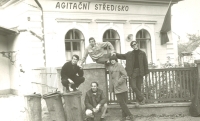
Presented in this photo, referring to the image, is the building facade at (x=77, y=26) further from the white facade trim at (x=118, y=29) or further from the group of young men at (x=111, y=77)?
the group of young men at (x=111, y=77)

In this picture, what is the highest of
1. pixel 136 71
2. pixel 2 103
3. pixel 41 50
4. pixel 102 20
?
pixel 102 20

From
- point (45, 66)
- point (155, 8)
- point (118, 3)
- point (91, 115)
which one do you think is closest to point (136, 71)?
point (91, 115)

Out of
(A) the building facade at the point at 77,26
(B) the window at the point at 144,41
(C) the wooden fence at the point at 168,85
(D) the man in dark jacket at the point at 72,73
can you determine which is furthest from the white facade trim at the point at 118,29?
(D) the man in dark jacket at the point at 72,73

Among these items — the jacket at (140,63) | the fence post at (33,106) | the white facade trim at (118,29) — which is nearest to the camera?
the fence post at (33,106)

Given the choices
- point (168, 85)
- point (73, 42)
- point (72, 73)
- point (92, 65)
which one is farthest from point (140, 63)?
point (73, 42)

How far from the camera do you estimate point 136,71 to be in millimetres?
9156

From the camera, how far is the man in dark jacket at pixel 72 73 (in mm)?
8414

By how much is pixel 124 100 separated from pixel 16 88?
9.36m

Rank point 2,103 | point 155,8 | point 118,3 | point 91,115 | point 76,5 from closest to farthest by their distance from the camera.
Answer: point 91,115 < point 2,103 < point 76,5 < point 118,3 < point 155,8

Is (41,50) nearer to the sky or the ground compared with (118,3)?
nearer to the ground

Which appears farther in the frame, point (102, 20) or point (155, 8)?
point (155, 8)

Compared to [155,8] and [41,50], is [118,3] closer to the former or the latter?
[155,8]

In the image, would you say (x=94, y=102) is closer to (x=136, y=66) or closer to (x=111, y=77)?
(x=111, y=77)

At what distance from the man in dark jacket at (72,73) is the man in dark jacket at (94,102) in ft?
1.34
